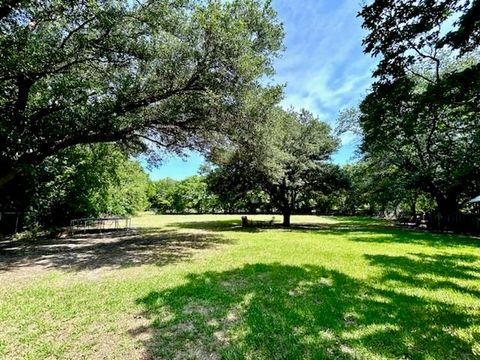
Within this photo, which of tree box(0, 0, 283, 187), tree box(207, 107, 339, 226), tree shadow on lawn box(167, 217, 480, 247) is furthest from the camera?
tree box(207, 107, 339, 226)

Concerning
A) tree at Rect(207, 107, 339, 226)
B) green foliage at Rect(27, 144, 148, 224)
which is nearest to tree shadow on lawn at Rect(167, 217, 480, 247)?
tree at Rect(207, 107, 339, 226)

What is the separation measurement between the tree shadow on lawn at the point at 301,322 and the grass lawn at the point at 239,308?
2cm

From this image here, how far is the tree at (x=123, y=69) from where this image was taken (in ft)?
26.4

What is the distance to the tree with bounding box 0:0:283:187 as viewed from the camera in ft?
26.4

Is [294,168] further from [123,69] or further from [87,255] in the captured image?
[87,255]

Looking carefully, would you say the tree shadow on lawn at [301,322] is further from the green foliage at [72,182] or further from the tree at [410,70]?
the green foliage at [72,182]

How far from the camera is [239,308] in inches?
173

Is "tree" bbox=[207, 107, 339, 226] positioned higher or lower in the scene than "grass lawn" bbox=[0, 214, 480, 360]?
higher

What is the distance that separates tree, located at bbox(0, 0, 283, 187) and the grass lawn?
14.1 feet

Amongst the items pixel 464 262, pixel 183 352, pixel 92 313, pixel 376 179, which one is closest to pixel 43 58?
pixel 92 313

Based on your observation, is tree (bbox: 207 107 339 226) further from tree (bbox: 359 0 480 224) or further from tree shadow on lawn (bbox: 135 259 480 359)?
tree shadow on lawn (bbox: 135 259 480 359)

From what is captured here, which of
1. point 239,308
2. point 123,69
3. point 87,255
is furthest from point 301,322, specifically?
point 123,69

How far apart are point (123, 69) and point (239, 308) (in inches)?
357

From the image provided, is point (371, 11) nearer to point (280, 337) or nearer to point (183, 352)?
point (280, 337)
